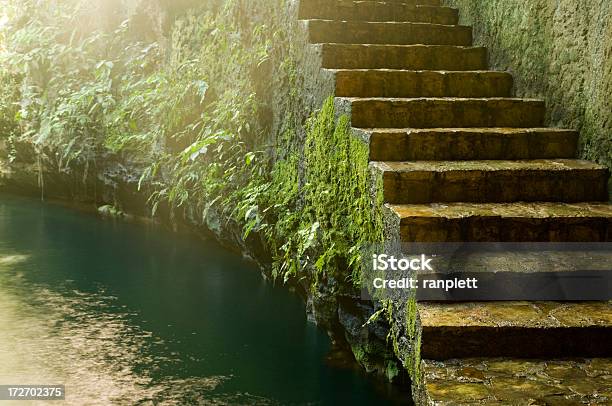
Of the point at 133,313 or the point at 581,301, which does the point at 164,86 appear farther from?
the point at 581,301

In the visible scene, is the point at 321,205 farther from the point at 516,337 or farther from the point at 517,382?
the point at 517,382

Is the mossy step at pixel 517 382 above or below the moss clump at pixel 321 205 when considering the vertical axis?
below

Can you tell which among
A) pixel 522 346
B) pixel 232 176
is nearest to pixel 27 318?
pixel 232 176

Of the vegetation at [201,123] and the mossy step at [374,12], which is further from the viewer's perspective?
the mossy step at [374,12]

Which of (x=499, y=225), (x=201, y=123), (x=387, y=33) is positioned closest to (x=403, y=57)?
(x=387, y=33)

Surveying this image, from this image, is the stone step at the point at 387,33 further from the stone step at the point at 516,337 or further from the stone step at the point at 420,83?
the stone step at the point at 516,337

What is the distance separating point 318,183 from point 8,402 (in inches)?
104

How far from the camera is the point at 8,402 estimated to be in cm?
459

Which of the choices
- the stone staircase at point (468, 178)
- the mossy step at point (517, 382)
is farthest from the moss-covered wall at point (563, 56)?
the mossy step at point (517, 382)

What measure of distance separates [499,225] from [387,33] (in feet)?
8.52

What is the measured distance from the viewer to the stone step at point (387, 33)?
557 centimetres

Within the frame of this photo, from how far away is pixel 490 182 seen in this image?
13.6 feet

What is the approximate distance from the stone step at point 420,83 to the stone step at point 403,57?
1.12 ft

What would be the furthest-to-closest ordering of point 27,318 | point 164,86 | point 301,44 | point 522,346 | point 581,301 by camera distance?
point 164,86, point 27,318, point 301,44, point 581,301, point 522,346
